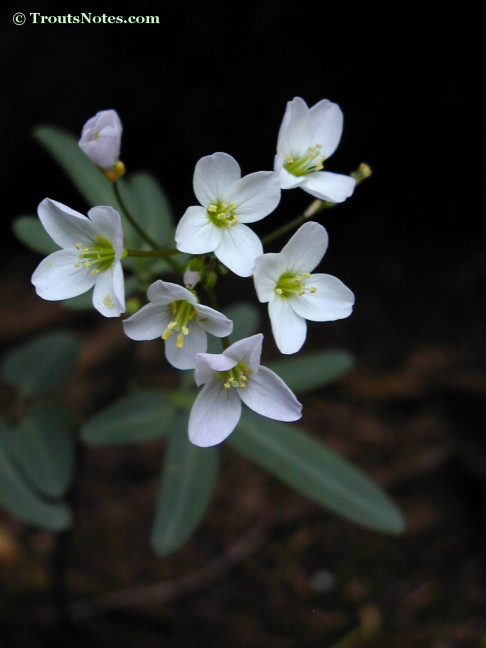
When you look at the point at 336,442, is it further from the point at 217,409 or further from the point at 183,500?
the point at 217,409

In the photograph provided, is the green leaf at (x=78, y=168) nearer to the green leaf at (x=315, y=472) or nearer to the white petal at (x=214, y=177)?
the white petal at (x=214, y=177)

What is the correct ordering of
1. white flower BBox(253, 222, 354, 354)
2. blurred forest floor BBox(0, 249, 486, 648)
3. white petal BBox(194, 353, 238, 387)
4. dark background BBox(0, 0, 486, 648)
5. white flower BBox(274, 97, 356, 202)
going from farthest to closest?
1. dark background BBox(0, 0, 486, 648)
2. blurred forest floor BBox(0, 249, 486, 648)
3. white flower BBox(274, 97, 356, 202)
4. white flower BBox(253, 222, 354, 354)
5. white petal BBox(194, 353, 238, 387)

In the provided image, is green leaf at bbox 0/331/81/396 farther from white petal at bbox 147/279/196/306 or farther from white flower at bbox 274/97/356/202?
white flower at bbox 274/97/356/202

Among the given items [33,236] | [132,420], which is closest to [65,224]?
[33,236]

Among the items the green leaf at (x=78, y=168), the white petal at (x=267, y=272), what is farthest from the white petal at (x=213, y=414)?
the green leaf at (x=78, y=168)

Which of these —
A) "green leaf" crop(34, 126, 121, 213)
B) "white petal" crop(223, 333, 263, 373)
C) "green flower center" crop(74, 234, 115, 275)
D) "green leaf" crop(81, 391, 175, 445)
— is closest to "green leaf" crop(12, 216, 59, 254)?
"green leaf" crop(34, 126, 121, 213)

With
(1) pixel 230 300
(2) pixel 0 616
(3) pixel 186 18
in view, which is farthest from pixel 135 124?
(2) pixel 0 616

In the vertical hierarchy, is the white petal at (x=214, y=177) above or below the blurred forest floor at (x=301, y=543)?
above
